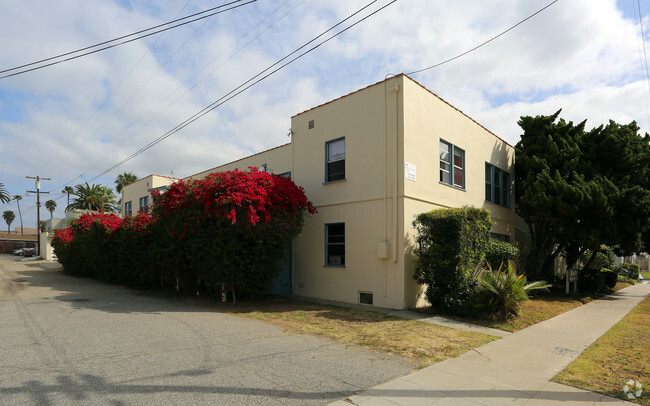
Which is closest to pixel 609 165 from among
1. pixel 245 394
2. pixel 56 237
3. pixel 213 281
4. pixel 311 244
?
pixel 311 244

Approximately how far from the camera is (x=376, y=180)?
11469 millimetres

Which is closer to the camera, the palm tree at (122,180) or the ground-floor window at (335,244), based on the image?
the ground-floor window at (335,244)

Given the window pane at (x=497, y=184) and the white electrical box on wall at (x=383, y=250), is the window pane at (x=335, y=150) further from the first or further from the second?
the window pane at (x=497, y=184)

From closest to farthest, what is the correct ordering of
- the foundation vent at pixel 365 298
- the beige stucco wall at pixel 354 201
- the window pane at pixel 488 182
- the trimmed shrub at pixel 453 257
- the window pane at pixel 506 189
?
1. the trimmed shrub at pixel 453 257
2. the beige stucco wall at pixel 354 201
3. the foundation vent at pixel 365 298
4. the window pane at pixel 488 182
5. the window pane at pixel 506 189

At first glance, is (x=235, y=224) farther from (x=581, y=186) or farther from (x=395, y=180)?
(x=581, y=186)

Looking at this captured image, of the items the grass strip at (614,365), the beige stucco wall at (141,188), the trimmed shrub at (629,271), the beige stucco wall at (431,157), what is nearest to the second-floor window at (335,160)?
the beige stucco wall at (431,157)

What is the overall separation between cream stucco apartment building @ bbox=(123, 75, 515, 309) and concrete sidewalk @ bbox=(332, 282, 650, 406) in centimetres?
368

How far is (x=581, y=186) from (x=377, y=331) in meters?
9.68

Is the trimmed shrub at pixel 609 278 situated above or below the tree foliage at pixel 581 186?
below

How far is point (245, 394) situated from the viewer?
4605 mm

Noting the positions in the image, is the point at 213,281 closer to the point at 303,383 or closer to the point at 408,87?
the point at 303,383

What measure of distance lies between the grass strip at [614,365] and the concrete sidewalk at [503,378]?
0.17m

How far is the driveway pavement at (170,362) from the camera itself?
14.9 feet

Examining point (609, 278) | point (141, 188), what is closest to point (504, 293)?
point (609, 278)
